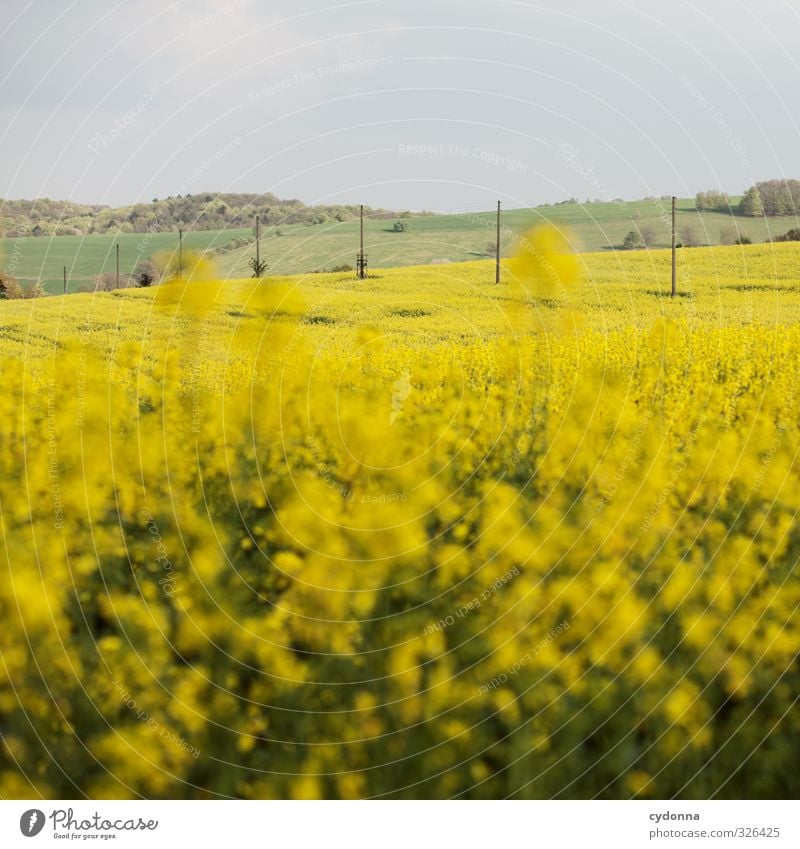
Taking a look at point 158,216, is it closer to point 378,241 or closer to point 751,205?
point 378,241

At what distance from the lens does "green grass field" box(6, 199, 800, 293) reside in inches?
492

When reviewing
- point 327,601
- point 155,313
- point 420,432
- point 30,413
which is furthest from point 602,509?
point 155,313

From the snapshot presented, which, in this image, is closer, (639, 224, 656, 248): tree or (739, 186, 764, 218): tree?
(739, 186, 764, 218): tree

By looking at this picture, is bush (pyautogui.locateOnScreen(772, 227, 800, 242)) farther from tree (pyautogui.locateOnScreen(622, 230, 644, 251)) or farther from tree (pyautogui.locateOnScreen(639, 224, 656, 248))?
tree (pyautogui.locateOnScreen(622, 230, 644, 251))

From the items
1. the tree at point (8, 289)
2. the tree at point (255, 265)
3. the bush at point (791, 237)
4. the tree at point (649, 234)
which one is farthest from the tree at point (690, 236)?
the tree at point (255, 265)

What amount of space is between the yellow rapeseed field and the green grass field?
104 inches

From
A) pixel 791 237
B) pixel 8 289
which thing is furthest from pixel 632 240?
pixel 8 289

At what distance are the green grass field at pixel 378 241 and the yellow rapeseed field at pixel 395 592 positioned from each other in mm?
2637

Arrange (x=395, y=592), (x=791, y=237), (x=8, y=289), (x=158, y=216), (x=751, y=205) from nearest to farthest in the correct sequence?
(x=395, y=592)
(x=158, y=216)
(x=8, y=289)
(x=751, y=205)
(x=791, y=237)

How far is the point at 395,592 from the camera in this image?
12.8 feet

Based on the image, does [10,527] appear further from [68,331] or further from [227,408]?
[68,331]

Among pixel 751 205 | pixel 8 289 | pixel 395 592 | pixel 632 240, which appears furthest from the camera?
pixel 751 205

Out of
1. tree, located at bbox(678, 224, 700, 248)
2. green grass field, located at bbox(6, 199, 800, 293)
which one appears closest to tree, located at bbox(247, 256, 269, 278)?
green grass field, located at bbox(6, 199, 800, 293)

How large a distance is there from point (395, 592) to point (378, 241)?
17224 millimetres
